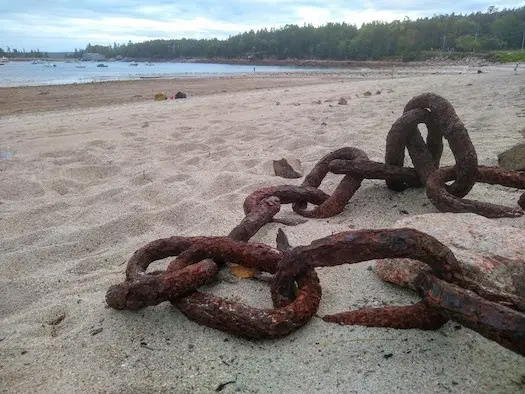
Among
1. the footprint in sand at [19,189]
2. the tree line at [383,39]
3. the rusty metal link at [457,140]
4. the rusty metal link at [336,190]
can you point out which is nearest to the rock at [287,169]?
the rusty metal link at [336,190]

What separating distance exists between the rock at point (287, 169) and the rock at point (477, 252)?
183 cm

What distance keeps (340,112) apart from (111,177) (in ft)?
15.2

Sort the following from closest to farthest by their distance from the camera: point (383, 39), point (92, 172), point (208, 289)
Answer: point (208, 289) < point (92, 172) < point (383, 39)

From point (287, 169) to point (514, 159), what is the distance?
6.18ft

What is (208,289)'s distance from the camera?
6.22ft

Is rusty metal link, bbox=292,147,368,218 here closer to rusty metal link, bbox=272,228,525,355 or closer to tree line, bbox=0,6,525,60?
rusty metal link, bbox=272,228,525,355

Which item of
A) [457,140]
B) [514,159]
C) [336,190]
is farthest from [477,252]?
[514,159]

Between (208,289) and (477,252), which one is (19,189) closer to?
(208,289)

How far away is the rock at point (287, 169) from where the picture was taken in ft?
12.5

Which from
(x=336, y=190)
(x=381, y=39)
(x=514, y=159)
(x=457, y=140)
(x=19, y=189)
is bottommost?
(x=19, y=189)

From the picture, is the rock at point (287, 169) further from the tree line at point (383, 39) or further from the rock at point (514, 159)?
the tree line at point (383, 39)

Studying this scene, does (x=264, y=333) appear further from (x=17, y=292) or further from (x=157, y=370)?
(x=17, y=292)

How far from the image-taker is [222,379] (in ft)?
4.50

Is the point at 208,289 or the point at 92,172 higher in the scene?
the point at 208,289
